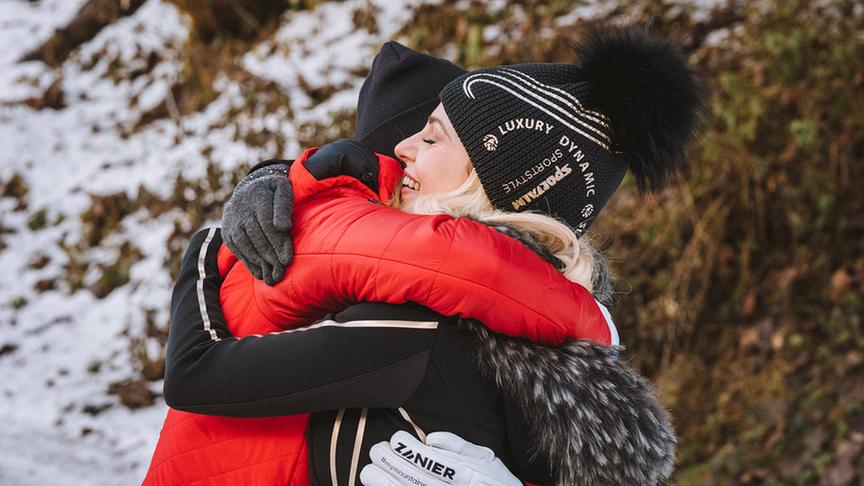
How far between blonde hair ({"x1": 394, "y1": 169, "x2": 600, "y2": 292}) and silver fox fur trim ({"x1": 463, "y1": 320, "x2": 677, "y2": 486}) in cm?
26

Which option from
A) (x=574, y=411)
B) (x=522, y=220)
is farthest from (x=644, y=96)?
(x=574, y=411)

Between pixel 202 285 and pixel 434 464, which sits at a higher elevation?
pixel 202 285

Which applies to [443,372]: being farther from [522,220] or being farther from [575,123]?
[575,123]

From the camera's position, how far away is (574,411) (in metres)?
1.54

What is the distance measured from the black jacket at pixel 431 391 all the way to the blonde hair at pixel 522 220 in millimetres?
245

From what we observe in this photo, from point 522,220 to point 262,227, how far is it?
0.59 m

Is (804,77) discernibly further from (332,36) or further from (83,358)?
(83,358)

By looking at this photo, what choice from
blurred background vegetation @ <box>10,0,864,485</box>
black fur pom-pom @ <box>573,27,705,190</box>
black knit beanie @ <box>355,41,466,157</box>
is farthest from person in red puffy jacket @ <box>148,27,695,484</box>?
blurred background vegetation @ <box>10,0,864,485</box>

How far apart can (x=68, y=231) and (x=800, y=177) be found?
18.3 ft

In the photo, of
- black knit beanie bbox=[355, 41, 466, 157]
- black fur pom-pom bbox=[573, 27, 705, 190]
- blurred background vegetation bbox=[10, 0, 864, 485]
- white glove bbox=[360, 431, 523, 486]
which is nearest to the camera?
white glove bbox=[360, 431, 523, 486]

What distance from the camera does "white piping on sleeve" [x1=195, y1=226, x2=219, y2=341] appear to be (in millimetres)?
1684

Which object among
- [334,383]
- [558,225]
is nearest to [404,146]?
[558,225]

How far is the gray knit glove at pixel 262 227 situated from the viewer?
5.26 ft

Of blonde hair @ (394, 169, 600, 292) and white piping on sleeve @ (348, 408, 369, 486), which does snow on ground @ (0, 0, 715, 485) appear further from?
blonde hair @ (394, 169, 600, 292)
